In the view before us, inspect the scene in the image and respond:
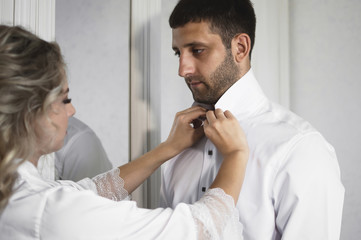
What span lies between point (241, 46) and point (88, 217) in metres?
0.90

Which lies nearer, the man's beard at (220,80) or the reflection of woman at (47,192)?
the reflection of woman at (47,192)

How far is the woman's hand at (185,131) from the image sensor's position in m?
1.35

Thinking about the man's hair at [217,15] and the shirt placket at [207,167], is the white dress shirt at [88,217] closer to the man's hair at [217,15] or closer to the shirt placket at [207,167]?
the shirt placket at [207,167]

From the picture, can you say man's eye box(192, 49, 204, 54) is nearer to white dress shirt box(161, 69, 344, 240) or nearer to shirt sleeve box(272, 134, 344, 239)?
white dress shirt box(161, 69, 344, 240)

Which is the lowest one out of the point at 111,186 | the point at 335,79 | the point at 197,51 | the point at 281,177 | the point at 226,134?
the point at 111,186

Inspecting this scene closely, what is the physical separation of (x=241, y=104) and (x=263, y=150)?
220 millimetres

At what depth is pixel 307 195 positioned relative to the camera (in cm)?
107

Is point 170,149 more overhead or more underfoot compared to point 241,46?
more underfoot

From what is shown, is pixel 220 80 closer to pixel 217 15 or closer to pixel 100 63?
pixel 217 15

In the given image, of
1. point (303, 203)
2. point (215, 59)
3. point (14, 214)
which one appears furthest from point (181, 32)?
point (14, 214)

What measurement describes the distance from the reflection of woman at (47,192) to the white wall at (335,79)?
1.55 metres

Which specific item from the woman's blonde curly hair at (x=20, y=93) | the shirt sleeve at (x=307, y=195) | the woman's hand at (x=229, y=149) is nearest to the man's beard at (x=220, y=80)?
the woman's hand at (x=229, y=149)

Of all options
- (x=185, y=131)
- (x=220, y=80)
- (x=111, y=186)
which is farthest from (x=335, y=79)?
(x=111, y=186)

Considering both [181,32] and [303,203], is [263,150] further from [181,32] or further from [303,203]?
[181,32]
